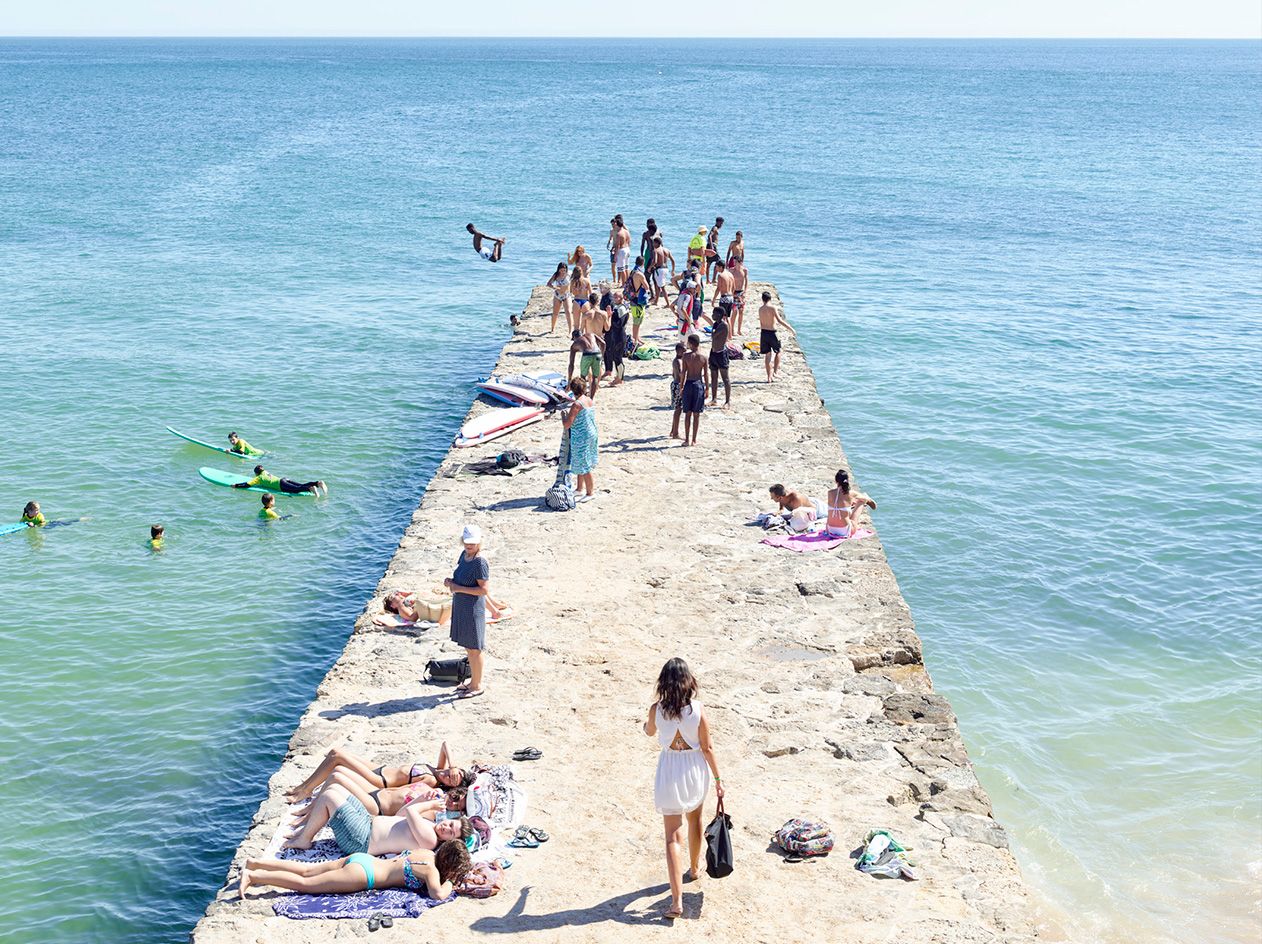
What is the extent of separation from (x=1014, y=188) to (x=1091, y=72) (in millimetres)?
151085

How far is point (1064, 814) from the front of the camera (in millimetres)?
13953

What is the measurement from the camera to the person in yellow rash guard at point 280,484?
21516 millimetres

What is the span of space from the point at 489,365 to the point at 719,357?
9423 mm

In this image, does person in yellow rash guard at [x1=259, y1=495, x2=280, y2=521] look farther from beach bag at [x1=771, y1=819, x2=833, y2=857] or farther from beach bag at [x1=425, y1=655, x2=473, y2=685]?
beach bag at [x1=771, y1=819, x2=833, y2=857]

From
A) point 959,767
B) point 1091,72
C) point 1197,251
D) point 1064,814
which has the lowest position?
point 1064,814

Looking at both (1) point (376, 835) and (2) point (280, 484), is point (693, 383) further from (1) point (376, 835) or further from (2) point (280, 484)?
(1) point (376, 835)

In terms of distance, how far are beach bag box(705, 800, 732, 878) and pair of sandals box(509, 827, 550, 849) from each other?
1.53m

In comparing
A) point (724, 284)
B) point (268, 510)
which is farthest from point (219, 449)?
point (724, 284)

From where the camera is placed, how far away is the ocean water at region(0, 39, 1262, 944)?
44.5 feet

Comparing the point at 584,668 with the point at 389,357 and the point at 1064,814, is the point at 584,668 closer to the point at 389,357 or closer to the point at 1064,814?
the point at 1064,814

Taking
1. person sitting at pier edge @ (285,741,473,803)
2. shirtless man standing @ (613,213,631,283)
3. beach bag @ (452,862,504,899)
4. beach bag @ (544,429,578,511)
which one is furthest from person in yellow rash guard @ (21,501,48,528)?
Answer: shirtless man standing @ (613,213,631,283)

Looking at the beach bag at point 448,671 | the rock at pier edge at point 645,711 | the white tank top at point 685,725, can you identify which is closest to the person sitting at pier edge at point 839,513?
the rock at pier edge at point 645,711

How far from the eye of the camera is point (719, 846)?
9.50 m

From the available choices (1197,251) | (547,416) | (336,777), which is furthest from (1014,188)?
(336,777)
